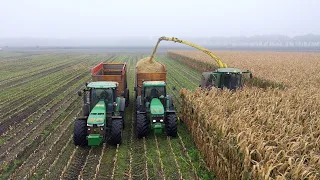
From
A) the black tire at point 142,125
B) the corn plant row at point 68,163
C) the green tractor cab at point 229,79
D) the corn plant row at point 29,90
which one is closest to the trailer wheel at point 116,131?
the black tire at point 142,125

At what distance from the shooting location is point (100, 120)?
355 inches

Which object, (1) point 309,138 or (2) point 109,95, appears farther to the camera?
(2) point 109,95

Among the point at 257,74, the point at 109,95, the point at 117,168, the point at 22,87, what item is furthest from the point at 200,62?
the point at 117,168

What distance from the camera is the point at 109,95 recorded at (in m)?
10.4

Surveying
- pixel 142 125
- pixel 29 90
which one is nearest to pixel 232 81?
pixel 142 125

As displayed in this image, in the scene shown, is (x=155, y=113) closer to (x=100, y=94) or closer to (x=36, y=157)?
(x=100, y=94)

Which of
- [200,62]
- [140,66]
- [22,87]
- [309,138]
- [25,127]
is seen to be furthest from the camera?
[200,62]

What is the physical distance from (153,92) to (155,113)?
1.55 m

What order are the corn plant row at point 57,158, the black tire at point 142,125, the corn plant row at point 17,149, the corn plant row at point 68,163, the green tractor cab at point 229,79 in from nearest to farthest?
the corn plant row at point 68,163
the corn plant row at point 57,158
the corn plant row at point 17,149
the black tire at point 142,125
the green tractor cab at point 229,79

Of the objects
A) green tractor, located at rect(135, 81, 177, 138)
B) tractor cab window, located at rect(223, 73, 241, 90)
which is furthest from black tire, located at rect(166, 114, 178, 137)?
tractor cab window, located at rect(223, 73, 241, 90)

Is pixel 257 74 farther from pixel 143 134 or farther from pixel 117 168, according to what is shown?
pixel 117 168

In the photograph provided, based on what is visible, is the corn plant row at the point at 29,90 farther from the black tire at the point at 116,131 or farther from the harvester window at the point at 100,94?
the black tire at the point at 116,131

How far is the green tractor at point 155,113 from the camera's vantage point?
998 centimetres

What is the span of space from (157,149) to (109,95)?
9.79 feet
